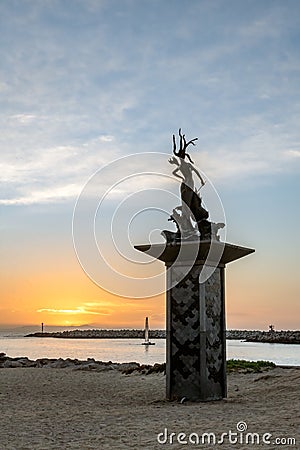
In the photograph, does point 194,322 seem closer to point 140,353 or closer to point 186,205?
point 186,205

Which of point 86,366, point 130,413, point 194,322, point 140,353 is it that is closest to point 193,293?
point 194,322

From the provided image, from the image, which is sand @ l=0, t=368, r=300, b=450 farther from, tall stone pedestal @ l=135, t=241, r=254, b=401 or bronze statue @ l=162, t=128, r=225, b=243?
bronze statue @ l=162, t=128, r=225, b=243

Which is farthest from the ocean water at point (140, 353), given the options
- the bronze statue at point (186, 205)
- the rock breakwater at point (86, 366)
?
the bronze statue at point (186, 205)

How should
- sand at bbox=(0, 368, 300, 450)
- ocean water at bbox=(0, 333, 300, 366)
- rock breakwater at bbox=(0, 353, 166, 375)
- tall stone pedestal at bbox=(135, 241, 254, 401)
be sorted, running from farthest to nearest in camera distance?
ocean water at bbox=(0, 333, 300, 366) → rock breakwater at bbox=(0, 353, 166, 375) → tall stone pedestal at bbox=(135, 241, 254, 401) → sand at bbox=(0, 368, 300, 450)

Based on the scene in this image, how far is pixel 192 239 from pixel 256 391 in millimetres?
4232

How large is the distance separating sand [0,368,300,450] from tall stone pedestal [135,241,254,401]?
0.43 metres

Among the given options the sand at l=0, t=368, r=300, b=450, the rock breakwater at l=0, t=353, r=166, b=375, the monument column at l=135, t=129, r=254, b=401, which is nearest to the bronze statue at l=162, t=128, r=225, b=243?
the monument column at l=135, t=129, r=254, b=401

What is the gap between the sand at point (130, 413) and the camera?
8.46 metres

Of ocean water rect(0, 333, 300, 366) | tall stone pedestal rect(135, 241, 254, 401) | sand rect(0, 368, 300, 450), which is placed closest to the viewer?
sand rect(0, 368, 300, 450)

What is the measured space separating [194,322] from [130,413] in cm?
222

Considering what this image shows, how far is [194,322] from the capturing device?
1228cm

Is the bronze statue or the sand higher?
the bronze statue

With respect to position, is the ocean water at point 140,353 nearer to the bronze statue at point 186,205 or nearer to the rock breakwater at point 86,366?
the rock breakwater at point 86,366

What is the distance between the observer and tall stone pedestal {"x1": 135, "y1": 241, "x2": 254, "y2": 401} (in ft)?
40.1
